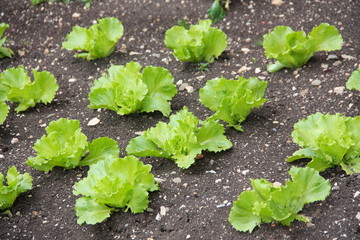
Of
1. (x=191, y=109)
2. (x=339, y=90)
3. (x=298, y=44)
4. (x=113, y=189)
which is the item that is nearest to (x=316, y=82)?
(x=339, y=90)

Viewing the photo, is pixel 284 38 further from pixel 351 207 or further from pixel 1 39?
pixel 1 39

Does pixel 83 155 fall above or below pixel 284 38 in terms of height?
below

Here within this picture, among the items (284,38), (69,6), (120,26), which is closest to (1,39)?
(69,6)

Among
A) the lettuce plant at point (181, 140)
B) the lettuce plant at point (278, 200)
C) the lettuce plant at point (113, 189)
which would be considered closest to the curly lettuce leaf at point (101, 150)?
the lettuce plant at point (181, 140)

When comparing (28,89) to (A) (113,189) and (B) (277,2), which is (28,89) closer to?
(A) (113,189)

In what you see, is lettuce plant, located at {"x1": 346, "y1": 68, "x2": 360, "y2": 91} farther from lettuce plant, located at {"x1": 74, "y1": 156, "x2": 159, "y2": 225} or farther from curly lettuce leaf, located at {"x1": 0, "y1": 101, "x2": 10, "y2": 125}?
curly lettuce leaf, located at {"x1": 0, "y1": 101, "x2": 10, "y2": 125}

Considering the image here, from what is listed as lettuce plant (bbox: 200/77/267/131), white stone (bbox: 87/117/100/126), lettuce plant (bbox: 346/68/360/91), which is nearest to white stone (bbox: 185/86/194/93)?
lettuce plant (bbox: 200/77/267/131)
